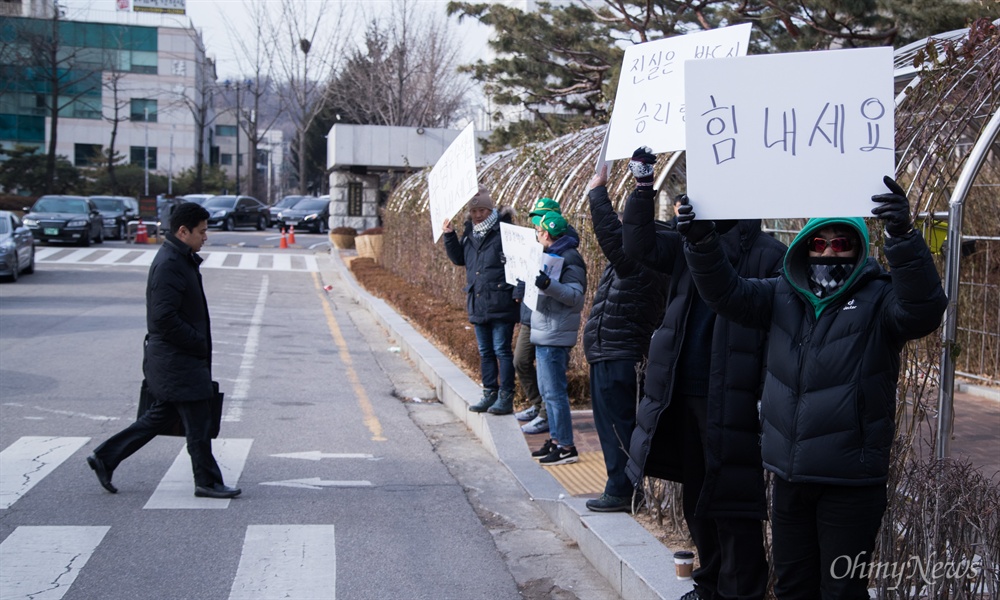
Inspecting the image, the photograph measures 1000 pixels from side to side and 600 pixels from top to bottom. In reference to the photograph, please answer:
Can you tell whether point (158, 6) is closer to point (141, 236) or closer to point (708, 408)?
point (141, 236)

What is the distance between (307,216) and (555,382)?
40.3 metres

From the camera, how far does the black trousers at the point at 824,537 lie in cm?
342

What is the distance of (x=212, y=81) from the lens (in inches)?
3504

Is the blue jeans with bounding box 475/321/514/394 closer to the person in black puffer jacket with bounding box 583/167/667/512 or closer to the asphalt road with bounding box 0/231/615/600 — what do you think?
the asphalt road with bounding box 0/231/615/600

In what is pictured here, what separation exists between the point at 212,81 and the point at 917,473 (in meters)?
90.9

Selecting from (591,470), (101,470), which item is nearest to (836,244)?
(591,470)

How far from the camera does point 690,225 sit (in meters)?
3.60

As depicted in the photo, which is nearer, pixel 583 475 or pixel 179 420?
pixel 179 420

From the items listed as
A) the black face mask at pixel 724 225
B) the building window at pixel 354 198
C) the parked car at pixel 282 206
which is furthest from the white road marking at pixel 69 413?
the parked car at pixel 282 206

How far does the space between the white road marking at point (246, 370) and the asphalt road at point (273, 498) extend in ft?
0.23

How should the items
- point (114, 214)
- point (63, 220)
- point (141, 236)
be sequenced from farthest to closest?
point (114, 214)
point (141, 236)
point (63, 220)

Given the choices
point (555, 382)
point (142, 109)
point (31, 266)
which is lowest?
point (555, 382)

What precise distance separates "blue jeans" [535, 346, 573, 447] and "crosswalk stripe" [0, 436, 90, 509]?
3.52 meters

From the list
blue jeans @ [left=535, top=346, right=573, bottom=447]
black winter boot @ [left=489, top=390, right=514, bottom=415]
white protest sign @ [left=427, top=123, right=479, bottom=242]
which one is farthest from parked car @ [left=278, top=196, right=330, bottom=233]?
blue jeans @ [left=535, top=346, right=573, bottom=447]
